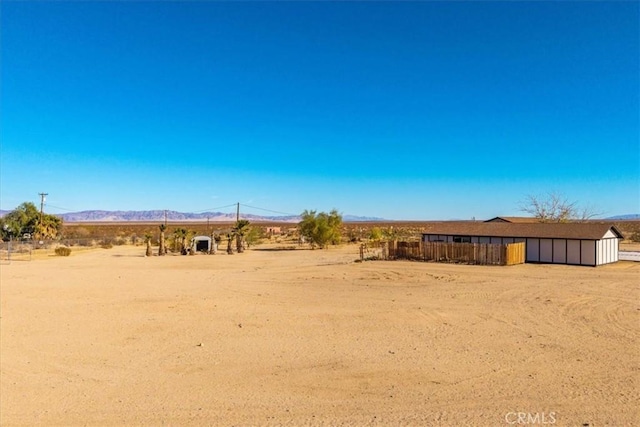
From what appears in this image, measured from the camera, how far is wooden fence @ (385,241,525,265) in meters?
32.8

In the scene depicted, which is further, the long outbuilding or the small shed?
the small shed

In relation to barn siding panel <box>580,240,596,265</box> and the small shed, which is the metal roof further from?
the small shed

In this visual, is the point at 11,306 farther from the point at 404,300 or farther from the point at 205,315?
the point at 404,300

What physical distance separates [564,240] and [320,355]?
27.7 m

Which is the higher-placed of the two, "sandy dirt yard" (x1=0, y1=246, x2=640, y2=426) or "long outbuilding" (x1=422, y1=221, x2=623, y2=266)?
"long outbuilding" (x1=422, y1=221, x2=623, y2=266)

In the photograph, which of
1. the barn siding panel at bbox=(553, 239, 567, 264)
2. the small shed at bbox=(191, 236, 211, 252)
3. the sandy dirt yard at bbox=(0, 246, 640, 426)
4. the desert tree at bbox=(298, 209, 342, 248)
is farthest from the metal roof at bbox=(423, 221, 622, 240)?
the small shed at bbox=(191, 236, 211, 252)

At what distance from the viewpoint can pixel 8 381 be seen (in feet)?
32.4

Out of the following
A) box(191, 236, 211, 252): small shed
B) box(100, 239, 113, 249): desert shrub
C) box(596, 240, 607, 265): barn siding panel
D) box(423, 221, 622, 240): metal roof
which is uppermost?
box(423, 221, 622, 240): metal roof

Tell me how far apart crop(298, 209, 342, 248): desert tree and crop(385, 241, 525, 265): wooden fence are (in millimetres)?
18995

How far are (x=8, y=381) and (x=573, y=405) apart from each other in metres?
11.0

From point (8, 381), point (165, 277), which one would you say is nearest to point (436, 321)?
point (8, 381)

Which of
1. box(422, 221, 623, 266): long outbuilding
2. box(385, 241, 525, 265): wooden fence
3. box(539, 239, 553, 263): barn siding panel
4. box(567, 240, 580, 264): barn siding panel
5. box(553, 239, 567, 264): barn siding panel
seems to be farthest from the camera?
box(539, 239, 553, 263): barn siding panel

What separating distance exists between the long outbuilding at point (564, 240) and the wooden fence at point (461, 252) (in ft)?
4.86

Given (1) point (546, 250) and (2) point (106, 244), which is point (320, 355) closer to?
(1) point (546, 250)
